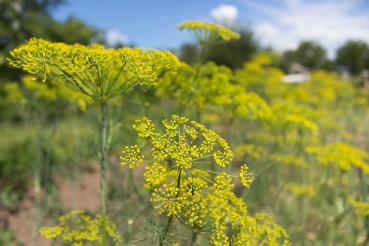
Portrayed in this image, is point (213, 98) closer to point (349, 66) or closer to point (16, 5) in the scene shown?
point (16, 5)

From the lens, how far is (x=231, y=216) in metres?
1.94

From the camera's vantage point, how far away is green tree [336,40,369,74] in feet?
203

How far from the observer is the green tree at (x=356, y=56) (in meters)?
62.0

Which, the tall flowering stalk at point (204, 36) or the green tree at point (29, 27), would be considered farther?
the green tree at point (29, 27)

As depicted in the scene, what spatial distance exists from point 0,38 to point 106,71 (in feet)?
56.5

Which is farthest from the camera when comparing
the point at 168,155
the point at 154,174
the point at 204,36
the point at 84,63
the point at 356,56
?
the point at 356,56

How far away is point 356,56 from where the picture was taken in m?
62.9

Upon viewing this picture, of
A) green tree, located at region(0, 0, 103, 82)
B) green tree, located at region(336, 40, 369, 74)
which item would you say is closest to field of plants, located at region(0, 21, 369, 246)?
green tree, located at region(0, 0, 103, 82)

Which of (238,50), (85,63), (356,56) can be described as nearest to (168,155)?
(85,63)

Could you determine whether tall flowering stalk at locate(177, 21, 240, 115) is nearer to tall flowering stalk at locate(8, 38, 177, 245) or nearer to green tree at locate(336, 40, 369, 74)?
tall flowering stalk at locate(8, 38, 177, 245)

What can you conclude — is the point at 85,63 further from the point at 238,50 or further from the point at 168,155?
the point at 238,50

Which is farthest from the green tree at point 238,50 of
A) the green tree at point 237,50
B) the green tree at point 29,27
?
the green tree at point 29,27

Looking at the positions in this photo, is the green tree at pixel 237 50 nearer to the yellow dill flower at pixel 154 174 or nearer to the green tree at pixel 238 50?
the green tree at pixel 238 50

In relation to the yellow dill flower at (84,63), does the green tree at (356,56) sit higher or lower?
higher
